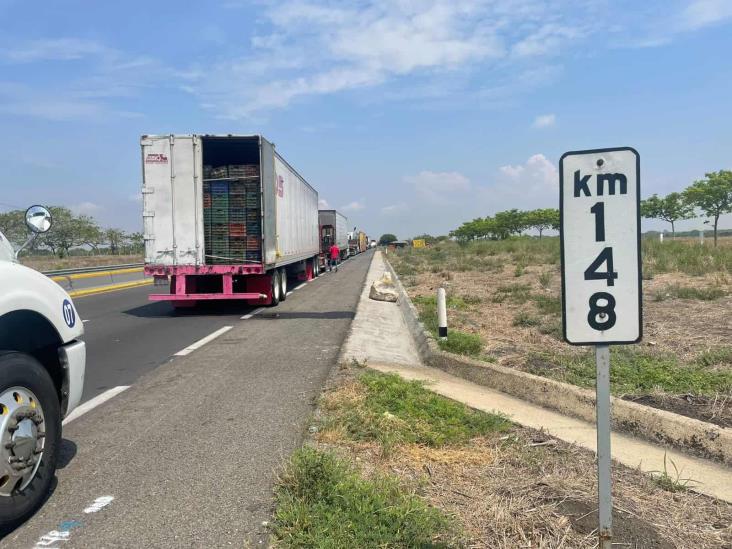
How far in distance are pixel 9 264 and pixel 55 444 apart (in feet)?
3.84

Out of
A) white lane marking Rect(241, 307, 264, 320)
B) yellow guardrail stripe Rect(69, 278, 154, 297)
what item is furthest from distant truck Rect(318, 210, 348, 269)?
white lane marking Rect(241, 307, 264, 320)

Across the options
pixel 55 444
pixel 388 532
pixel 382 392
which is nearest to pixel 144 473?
pixel 55 444

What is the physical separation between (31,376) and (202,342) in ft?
22.2

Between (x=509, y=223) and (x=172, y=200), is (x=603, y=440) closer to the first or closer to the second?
(x=172, y=200)

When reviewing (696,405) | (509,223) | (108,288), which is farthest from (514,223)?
(696,405)

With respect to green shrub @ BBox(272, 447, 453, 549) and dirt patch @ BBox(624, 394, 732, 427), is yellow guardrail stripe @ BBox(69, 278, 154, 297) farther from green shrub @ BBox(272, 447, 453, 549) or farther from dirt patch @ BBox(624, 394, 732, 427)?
dirt patch @ BBox(624, 394, 732, 427)

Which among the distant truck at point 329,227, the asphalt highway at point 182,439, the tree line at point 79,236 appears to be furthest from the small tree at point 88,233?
the asphalt highway at point 182,439

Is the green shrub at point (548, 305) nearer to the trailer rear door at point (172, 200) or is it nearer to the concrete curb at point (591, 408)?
the concrete curb at point (591, 408)

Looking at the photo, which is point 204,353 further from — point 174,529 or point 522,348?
point 174,529

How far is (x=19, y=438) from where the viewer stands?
3.32 m

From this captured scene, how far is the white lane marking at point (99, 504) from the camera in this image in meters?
3.68

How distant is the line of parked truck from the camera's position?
13445 millimetres

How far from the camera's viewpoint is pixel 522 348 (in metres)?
8.73

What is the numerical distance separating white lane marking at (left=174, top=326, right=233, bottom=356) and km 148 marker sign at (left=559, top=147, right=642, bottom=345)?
7512 millimetres
